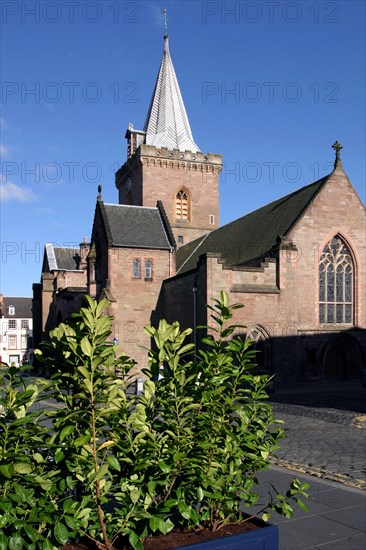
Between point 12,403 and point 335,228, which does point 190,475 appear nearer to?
point 12,403

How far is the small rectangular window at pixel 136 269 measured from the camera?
33750 mm

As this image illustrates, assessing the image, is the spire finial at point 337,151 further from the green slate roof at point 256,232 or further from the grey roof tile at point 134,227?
the grey roof tile at point 134,227

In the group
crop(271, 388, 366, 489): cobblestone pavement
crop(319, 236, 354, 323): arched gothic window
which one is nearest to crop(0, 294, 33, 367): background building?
crop(319, 236, 354, 323): arched gothic window

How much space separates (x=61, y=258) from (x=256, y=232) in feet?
82.9

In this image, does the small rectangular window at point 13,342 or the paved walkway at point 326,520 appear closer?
the paved walkway at point 326,520

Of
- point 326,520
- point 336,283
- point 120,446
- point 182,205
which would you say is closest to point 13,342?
point 182,205

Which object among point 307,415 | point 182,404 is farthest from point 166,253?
point 182,404

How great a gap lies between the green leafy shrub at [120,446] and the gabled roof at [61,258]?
46045 mm

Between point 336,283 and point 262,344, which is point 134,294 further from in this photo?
point 336,283

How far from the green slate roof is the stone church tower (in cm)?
819

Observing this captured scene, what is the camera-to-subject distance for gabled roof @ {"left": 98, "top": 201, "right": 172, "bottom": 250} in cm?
3422

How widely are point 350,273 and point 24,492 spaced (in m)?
28.2

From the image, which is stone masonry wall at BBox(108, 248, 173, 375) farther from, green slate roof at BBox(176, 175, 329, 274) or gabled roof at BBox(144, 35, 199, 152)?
gabled roof at BBox(144, 35, 199, 152)

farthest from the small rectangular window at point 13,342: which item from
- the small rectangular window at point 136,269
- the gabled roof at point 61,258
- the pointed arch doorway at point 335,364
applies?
the pointed arch doorway at point 335,364
